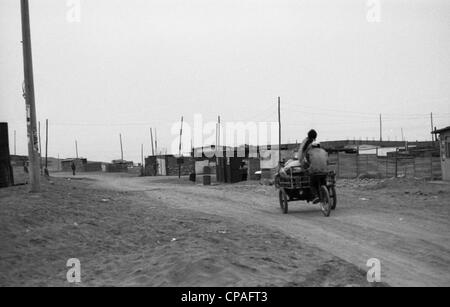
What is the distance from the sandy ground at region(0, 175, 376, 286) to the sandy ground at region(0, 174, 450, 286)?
2 cm

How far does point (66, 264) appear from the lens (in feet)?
22.6

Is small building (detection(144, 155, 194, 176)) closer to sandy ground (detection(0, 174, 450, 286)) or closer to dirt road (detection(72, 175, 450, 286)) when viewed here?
dirt road (detection(72, 175, 450, 286))

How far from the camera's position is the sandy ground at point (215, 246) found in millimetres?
5910

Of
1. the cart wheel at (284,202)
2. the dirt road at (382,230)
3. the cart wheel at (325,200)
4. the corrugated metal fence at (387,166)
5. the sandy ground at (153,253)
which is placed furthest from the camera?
the corrugated metal fence at (387,166)

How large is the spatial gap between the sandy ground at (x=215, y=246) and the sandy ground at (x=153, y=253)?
0.05 feet

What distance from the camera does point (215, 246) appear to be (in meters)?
7.18

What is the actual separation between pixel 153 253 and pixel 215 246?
88 cm

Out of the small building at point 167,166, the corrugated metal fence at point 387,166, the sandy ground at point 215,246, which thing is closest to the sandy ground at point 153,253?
the sandy ground at point 215,246

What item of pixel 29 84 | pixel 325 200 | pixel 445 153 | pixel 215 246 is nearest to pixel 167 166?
pixel 445 153

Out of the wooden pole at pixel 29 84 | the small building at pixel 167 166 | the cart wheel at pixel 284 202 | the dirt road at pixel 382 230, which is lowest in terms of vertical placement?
the small building at pixel 167 166

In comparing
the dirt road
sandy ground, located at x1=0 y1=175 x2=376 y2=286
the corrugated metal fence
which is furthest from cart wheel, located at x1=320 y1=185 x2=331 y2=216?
the corrugated metal fence

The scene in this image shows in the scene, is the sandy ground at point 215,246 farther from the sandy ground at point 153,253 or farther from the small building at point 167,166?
the small building at point 167,166

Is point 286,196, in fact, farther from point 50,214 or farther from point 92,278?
point 92,278

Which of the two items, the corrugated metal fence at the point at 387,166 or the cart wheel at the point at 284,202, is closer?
the cart wheel at the point at 284,202
